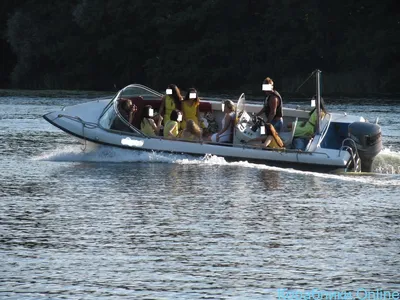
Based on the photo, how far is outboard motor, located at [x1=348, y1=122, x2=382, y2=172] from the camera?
1980 cm

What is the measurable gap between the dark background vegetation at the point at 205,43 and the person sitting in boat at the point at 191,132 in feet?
103

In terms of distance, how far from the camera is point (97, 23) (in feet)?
211

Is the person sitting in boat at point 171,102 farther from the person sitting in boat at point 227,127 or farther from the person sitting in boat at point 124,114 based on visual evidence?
the person sitting in boat at point 227,127

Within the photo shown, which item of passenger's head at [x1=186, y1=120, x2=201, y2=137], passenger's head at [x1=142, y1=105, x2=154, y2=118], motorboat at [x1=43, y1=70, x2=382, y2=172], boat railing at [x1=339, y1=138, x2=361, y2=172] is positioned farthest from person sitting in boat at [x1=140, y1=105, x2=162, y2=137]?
boat railing at [x1=339, y1=138, x2=361, y2=172]

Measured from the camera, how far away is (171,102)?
21859 mm

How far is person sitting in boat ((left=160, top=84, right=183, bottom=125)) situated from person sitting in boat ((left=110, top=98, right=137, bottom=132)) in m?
0.62

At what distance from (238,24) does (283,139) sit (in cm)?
4154

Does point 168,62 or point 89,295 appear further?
point 168,62

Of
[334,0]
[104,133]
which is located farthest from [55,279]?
[334,0]

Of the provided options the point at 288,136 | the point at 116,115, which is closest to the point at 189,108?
the point at 116,115

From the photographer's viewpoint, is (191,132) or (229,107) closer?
(229,107)

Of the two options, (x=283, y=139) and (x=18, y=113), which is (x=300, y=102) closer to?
(x=18, y=113)

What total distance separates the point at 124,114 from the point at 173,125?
0.97m

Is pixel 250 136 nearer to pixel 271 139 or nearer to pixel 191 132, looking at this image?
pixel 271 139
